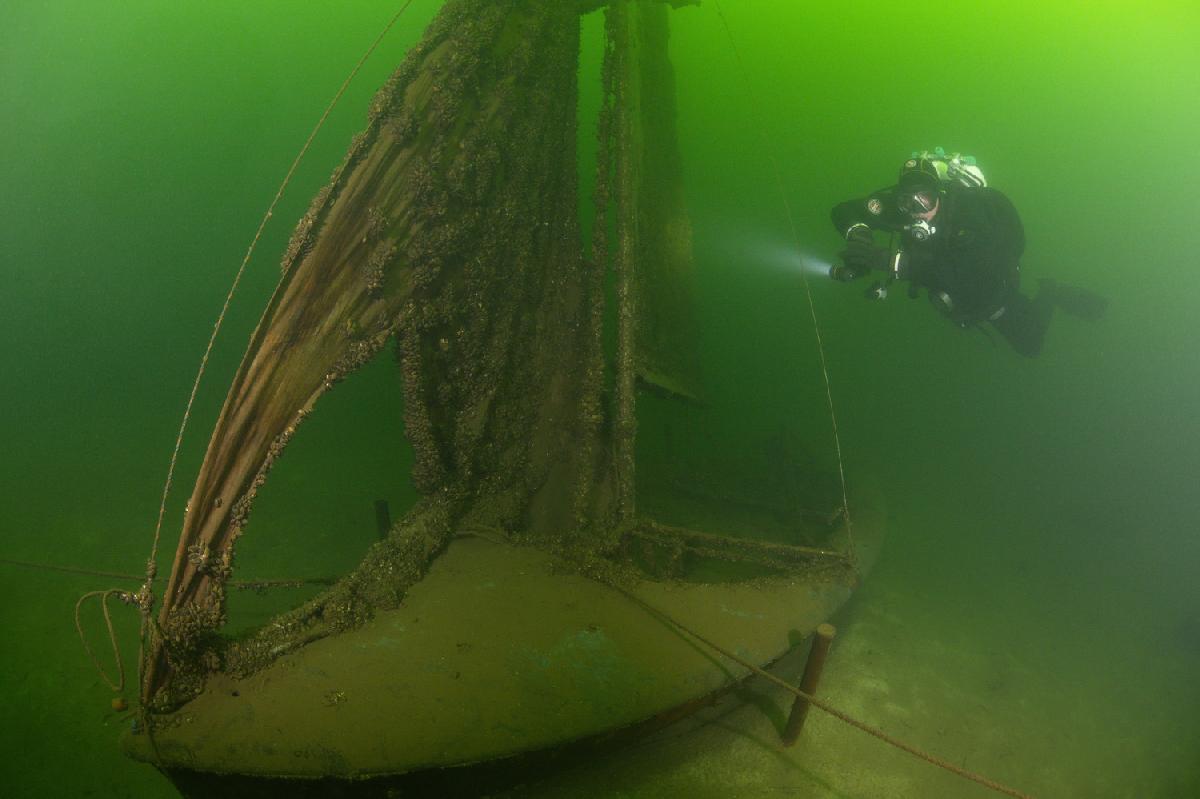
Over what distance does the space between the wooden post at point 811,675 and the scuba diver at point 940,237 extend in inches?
150

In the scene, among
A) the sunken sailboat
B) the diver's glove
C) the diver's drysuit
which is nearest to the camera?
the sunken sailboat

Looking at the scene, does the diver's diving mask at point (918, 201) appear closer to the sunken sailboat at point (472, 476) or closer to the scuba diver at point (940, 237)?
the scuba diver at point (940, 237)

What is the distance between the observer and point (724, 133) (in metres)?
32.9

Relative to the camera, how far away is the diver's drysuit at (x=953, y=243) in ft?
18.3

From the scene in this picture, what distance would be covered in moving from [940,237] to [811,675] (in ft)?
16.0

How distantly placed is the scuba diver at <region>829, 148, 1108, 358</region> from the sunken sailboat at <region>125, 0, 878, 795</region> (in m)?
2.80

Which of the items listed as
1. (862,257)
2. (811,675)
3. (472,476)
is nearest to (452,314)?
(472,476)

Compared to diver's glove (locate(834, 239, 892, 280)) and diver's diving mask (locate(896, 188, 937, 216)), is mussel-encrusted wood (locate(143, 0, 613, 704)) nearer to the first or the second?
diver's glove (locate(834, 239, 892, 280))

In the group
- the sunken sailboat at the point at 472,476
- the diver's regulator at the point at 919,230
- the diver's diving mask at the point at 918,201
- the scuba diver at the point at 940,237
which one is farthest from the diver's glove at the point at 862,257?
the sunken sailboat at the point at 472,476

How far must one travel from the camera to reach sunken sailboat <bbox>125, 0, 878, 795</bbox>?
2.23 metres

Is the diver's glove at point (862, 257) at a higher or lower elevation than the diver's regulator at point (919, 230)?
lower

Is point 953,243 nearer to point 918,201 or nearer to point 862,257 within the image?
point 918,201

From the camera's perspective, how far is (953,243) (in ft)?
19.1

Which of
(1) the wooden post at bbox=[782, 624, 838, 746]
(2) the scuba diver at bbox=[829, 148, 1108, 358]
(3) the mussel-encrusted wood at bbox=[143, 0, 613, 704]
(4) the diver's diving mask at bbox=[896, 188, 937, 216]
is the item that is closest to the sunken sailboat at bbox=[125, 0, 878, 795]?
(3) the mussel-encrusted wood at bbox=[143, 0, 613, 704]
